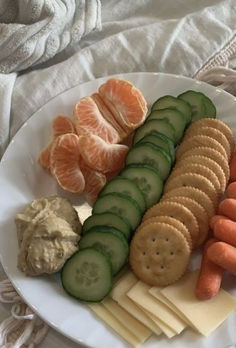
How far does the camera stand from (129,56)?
155 cm

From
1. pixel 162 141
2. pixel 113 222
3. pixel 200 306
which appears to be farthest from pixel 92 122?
pixel 200 306

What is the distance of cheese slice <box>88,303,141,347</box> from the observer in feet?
3.65

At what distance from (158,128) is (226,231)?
297 millimetres

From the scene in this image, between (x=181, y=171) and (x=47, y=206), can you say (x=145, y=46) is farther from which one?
(x=47, y=206)

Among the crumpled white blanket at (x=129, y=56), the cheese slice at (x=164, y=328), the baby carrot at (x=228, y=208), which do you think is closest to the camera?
the cheese slice at (x=164, y=328)

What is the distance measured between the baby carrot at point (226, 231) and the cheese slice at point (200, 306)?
10 cm

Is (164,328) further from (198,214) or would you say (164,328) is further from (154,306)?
(198,214)

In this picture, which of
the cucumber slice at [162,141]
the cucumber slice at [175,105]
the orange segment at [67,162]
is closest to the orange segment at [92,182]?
the orange segment at [67,162]

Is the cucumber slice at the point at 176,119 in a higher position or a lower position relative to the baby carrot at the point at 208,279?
higher

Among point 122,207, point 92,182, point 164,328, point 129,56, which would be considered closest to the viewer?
point 164,328

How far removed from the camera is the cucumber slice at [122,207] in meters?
1.21

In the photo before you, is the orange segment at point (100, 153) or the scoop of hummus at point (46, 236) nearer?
the scoop of hummus at point (46, 236)

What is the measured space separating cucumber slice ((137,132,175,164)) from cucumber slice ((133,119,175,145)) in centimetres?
2

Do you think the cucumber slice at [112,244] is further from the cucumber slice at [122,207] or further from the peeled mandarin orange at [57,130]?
the peeled mandarin orange at [57,130]
